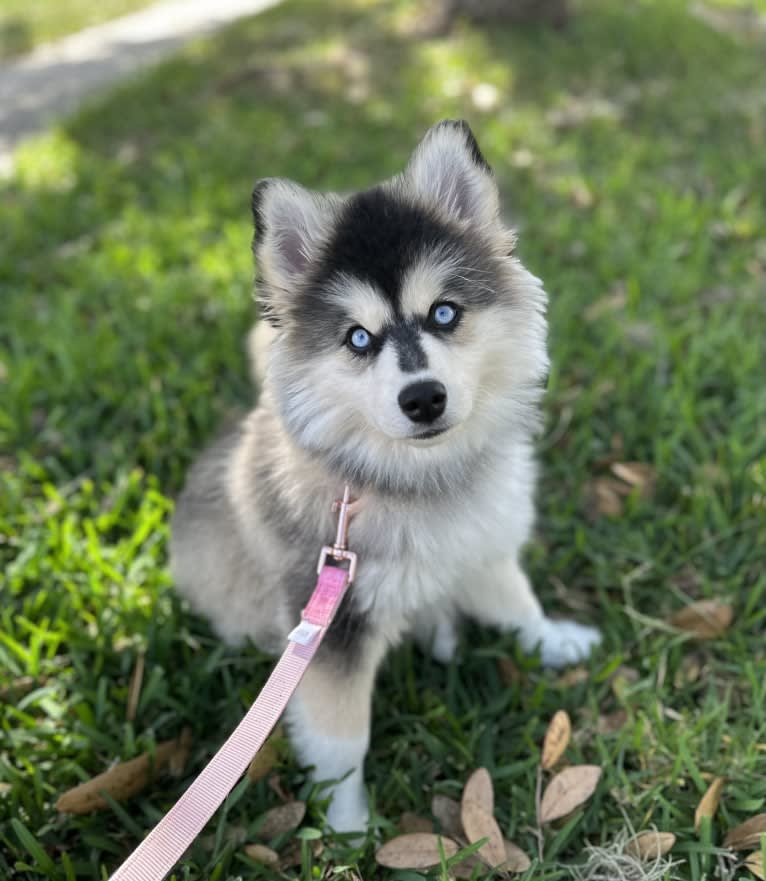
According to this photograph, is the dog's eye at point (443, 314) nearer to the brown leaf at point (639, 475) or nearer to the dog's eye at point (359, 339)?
the dog's eye at point (359, 339)

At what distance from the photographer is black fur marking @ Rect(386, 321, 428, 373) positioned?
1.93 metres

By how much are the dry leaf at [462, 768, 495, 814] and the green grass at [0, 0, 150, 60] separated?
1076 cm

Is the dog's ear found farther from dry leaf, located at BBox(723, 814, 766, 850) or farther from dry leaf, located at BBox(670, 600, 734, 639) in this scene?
dry leaf, located at BBox(723, 814, 766, 850)

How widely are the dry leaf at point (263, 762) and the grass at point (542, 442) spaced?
0.16 ft

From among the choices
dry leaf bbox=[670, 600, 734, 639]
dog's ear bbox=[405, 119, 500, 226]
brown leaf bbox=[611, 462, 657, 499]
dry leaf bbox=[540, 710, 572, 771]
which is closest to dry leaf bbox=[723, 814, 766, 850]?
dry leaf bbox=[540, 710, 572, 771]

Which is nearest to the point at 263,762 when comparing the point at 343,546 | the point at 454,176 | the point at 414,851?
the point at 414,851

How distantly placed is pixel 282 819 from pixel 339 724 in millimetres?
371

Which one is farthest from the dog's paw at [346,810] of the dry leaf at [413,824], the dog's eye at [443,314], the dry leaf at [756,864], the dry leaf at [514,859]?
the dog's eye at [443,314]

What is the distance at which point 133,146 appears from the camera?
21.9 feet

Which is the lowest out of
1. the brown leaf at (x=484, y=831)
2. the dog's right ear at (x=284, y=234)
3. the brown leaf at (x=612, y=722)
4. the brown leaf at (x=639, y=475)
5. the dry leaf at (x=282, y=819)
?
the dry leaf at (x=282, y=819)

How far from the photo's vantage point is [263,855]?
221 centimetres

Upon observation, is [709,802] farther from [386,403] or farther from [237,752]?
[386,403]

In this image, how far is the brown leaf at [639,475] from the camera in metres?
3.34

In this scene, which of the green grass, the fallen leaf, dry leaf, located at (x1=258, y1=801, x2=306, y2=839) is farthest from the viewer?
the green grass
